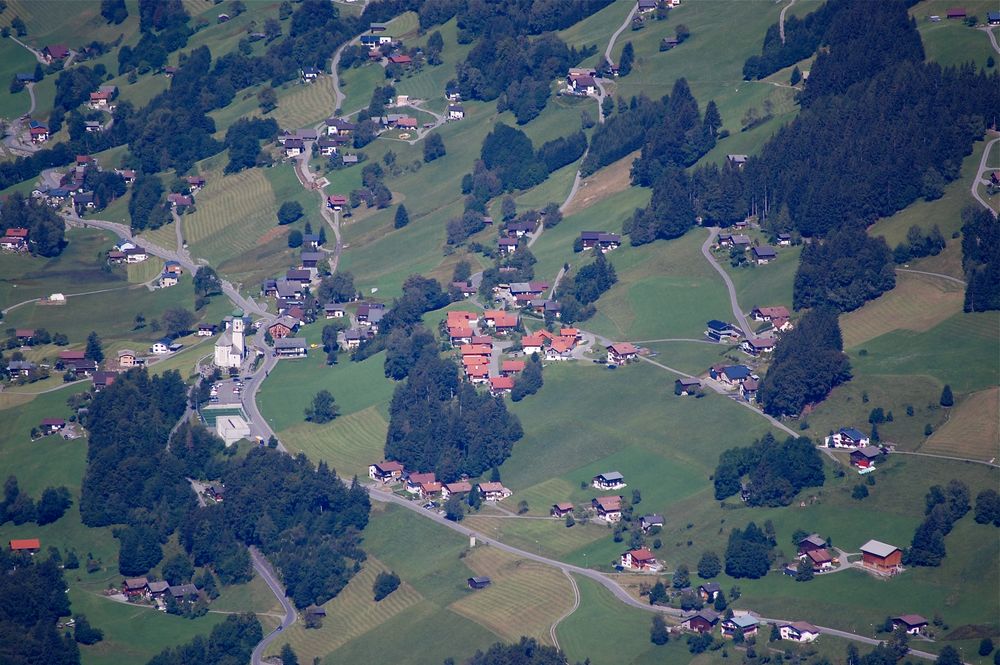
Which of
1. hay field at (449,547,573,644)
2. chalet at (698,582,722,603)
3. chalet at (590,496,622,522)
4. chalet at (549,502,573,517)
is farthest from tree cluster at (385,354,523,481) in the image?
chalet at (698,582,722,603)

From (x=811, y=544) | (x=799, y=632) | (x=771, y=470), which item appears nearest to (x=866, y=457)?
(x=771, y=470)

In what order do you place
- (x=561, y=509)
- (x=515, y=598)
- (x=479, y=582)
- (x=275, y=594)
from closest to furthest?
(x=515, y=598)
(x=479, y=582)
(x=275, y=594)
(x=561, y=509)

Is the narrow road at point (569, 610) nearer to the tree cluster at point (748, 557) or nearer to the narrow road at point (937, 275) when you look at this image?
the tree cluster at point (748, 557)

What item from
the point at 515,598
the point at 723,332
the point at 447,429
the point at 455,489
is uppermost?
the point at 723,332

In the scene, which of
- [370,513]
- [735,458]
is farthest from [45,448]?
[735,458]

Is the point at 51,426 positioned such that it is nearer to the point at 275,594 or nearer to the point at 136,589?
the point at 136,589

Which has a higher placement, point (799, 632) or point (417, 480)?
point (799, 632)

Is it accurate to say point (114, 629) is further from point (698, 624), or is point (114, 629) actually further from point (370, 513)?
point (698, 624)
